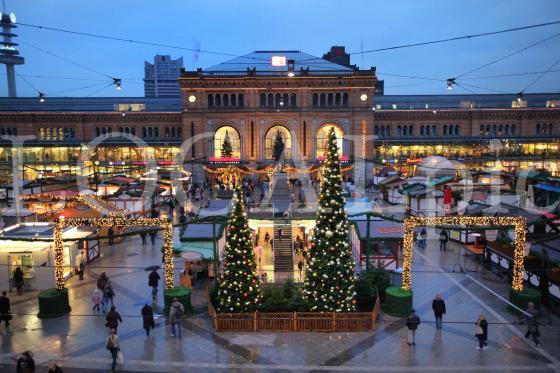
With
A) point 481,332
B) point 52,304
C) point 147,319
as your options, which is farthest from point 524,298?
point 52,304

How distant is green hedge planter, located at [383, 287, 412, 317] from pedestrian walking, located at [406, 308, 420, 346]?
2.46 metres

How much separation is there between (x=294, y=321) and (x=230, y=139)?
48110 mm

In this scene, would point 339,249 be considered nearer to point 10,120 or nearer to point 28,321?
point 28,321

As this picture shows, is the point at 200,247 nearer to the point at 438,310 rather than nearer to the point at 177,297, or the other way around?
the point at 177,297

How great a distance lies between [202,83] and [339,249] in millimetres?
47420

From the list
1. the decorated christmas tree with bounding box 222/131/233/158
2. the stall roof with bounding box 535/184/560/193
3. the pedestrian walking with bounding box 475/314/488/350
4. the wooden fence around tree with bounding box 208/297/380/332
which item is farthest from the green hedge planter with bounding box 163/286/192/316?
the decorated christmas tree with bounding box 222/131/233/158

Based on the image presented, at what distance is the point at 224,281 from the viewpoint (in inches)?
702

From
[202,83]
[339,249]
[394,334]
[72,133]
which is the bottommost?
[394,334]

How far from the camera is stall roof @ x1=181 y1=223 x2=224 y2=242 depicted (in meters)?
23.9

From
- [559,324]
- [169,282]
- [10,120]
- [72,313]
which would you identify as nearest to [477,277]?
[559,324]

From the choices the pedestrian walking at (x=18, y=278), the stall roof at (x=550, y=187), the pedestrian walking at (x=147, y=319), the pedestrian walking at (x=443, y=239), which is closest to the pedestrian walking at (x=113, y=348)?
the pedestrian walking at (x=147, y=319)

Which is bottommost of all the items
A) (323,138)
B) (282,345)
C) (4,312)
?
(282,345)

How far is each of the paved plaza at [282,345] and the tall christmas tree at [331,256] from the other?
1.31 meters

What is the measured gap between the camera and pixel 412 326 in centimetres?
1577
